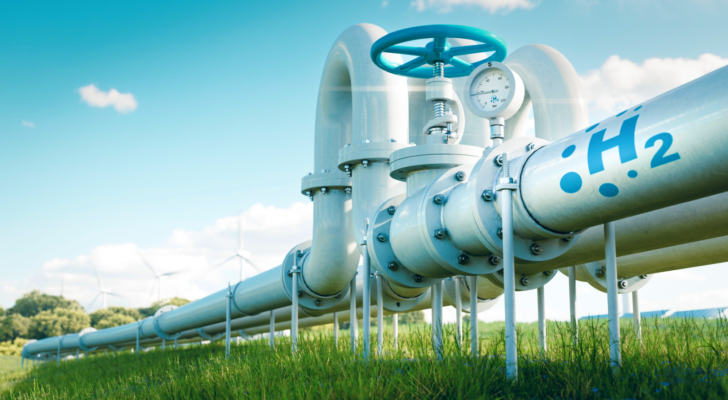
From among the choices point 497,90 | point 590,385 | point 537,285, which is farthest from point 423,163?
point 590,385

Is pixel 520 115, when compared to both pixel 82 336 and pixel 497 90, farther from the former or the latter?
pixel 82 336

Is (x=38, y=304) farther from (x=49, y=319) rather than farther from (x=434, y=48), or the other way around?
(x=434, y=48)

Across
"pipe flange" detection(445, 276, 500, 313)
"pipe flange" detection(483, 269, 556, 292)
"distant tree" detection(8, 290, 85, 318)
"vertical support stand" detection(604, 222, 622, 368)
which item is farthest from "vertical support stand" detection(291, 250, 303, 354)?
"distant tree" detection(8, 290, 85, 318)

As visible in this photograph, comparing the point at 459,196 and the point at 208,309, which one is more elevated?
the point at 459,196

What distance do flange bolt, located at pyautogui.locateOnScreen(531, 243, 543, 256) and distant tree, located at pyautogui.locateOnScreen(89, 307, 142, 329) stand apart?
57.0 meters

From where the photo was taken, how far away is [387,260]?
6.84 m

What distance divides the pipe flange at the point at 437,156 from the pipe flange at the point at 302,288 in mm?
3694

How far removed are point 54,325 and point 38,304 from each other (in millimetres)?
13376

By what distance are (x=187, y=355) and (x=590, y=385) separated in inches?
486

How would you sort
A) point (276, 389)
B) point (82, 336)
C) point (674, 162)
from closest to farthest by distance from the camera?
point (674, 162), point (276, 389), point (82, 336)

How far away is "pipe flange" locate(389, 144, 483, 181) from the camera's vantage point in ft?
22.1

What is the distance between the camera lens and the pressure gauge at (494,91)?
571cm

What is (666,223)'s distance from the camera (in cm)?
474

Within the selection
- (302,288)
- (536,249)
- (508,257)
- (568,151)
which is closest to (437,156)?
(536,249)
